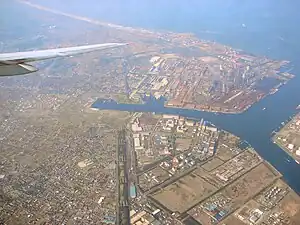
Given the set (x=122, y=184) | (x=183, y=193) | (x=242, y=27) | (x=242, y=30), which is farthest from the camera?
(x=242, y=27)

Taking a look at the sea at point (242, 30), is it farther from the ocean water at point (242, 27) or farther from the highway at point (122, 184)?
the highway at point (122, 184)

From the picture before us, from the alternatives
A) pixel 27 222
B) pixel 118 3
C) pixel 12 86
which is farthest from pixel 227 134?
pixel 118 3

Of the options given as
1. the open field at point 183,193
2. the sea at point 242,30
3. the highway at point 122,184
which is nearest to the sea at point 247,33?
the sea at point 242,30

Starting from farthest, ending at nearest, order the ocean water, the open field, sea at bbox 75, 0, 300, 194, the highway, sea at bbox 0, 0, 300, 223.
→ the ocean water
sea at bbox 0, 0, 300, 223
sea at bbox 75, 0, 300, 194
the open field
the highway

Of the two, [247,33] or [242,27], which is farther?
[242,27]

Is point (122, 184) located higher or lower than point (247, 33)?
lower

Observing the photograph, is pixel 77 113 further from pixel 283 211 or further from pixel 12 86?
pixel 283 211

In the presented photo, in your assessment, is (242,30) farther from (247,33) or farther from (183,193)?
(183,193)

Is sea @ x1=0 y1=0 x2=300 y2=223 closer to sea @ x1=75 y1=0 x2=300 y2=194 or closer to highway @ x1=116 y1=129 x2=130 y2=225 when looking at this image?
sea @ x1=75 y1=0 x2=300 y2=194

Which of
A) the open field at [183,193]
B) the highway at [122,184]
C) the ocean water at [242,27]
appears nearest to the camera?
the highway at [122,184]

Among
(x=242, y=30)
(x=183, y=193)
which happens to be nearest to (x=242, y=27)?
(x=242, y=30)

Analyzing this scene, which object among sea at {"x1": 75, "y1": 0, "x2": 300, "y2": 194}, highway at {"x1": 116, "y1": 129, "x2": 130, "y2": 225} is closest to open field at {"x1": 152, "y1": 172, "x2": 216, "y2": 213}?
highway at {"x1": 116, "y1": 129, "x2": 130, "y2": 225}

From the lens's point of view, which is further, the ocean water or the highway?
the ocean water
